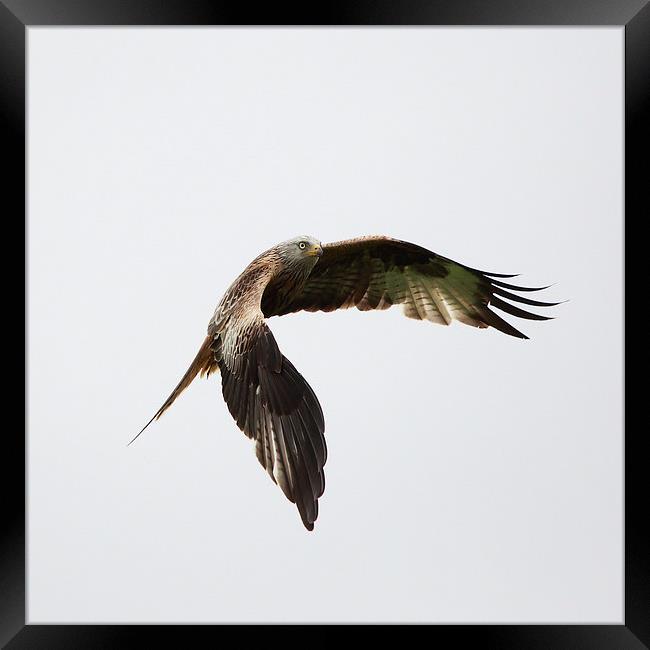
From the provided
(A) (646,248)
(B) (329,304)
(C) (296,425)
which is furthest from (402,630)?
(A) (646,248)

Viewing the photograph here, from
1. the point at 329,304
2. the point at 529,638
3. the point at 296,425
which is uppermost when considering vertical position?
the point at 329,304

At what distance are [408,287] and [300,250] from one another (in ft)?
2.93

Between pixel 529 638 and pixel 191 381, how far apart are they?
2.20 meters

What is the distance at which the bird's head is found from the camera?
396 cm

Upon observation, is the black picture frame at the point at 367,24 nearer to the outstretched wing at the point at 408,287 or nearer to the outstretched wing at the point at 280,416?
the outstretched wing at the point at 408,287

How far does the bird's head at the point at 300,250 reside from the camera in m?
3.96

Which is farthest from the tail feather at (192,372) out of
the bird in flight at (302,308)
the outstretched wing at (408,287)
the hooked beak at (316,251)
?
the hooked beak at (316,251)

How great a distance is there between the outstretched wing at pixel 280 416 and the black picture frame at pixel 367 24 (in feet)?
4.55

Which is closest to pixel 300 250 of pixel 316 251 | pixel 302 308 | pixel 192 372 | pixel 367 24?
pixel 316 251

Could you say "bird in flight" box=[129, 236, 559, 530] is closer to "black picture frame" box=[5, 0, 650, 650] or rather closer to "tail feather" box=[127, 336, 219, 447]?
"tail feather" box=[127, 336, 219, 447]

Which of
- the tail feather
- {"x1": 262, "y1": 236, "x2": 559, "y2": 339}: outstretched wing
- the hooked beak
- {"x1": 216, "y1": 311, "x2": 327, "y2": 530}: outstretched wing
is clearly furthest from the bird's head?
{"x1": 216, "y1": 311, "x2": 327, "y2": 530}: outstretched wing

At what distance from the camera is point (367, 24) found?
3684 mm

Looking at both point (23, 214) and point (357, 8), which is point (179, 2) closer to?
point (357, 8)

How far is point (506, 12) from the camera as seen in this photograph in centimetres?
367
